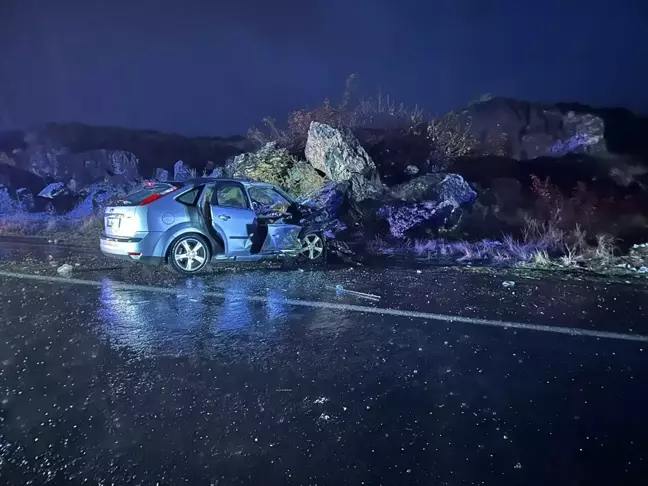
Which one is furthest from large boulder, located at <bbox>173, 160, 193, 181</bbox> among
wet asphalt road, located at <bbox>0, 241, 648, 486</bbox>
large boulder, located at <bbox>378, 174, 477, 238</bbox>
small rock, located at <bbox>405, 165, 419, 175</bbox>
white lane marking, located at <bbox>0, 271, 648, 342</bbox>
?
wet asphalt road, located at <bbox>0, 241, 648, 486</bbox>

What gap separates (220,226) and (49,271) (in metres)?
2.96

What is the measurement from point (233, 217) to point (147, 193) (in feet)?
4.72

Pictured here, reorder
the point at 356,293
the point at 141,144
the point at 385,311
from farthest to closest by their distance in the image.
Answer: the point at 141,144
the point at 356,293
the point at 385,311

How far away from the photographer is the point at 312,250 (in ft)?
28.3

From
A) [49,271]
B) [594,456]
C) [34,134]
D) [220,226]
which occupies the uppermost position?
[34,134]

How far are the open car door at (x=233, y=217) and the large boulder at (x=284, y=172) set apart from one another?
554 centimetres

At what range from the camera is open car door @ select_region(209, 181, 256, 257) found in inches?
302

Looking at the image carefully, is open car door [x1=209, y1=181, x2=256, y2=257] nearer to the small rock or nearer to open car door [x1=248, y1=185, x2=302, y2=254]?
open car door [x1=248, y1=185, x2=302, y2=254]

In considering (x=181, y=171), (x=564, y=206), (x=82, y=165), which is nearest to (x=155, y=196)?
(x=564, y=206)

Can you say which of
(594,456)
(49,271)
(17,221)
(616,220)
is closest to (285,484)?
(594,456)

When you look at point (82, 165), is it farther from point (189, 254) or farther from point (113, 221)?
point (189, 254)

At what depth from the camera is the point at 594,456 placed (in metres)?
2.60

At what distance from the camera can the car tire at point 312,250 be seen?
858 cm

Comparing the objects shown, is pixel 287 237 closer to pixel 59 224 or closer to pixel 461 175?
pixel 461 175
